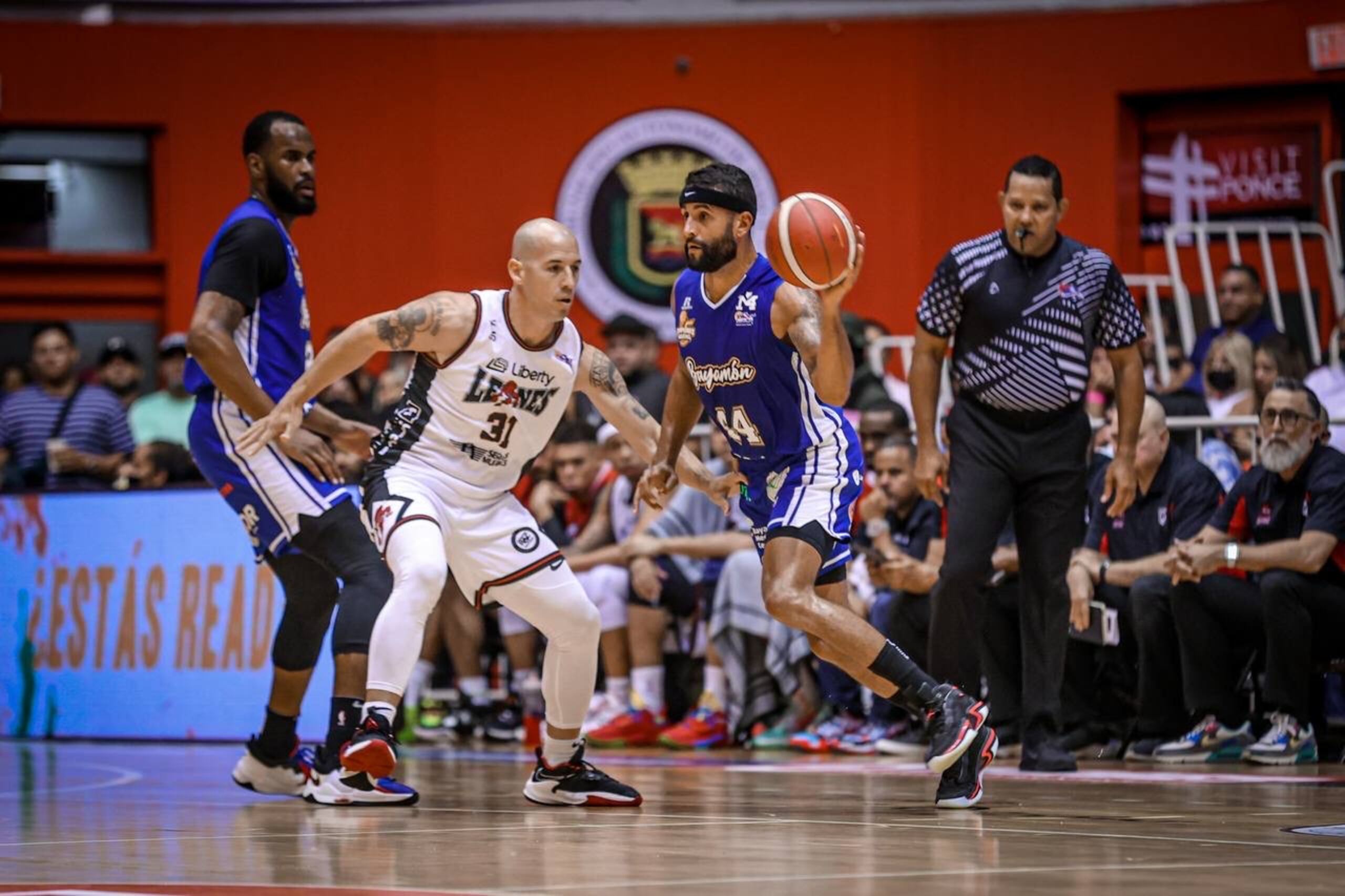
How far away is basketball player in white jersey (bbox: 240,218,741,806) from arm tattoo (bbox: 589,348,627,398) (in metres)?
0.10

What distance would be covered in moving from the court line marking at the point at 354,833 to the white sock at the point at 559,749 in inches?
27.5

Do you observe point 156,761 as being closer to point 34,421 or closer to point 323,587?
point 323,587

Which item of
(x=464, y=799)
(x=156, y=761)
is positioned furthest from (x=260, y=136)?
(x=156, y=761)

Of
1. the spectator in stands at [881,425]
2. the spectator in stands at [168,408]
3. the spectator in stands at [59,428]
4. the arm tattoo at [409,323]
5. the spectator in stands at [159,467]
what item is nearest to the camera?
the arm tattoo at [409,323]

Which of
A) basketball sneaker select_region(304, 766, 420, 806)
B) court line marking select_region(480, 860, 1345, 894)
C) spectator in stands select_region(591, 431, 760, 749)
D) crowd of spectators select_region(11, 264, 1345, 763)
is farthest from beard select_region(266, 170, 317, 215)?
spectator in stands select_region(591, 431, 760, 749)

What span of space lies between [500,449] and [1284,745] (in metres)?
3.93

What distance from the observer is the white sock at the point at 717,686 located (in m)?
10.8

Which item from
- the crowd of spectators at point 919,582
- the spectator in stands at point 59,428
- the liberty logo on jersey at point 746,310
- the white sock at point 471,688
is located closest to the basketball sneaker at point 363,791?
the liberty logo on jersey at point 746,310

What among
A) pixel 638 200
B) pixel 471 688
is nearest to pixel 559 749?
pixel 471 688

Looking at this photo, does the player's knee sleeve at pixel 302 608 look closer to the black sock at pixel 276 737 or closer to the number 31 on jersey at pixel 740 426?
the black sock at pixel 276 737

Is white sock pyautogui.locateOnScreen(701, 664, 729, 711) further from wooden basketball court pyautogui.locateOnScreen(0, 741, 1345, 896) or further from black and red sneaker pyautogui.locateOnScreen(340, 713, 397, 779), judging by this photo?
black and red sneaker pyautogui.locateOnScreen(340, 713, 397, 779)

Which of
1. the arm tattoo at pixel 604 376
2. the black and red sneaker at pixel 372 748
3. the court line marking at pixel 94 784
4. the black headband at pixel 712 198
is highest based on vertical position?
the black headband at pixel 712 198

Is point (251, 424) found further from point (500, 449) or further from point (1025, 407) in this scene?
point (1025, 407)

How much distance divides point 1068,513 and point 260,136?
139 inches
